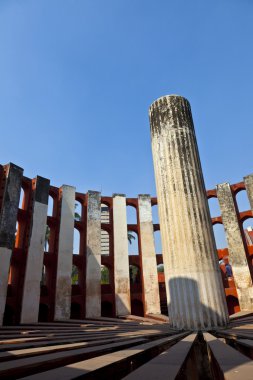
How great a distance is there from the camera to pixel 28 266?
17328 mm

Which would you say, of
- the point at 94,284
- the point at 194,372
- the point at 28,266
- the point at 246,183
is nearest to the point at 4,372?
the point at 194,372

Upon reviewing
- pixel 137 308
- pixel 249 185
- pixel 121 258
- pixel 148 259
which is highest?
pixel 249 185

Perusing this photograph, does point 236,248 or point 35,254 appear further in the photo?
point 236,248

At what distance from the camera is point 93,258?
21406 millimetres

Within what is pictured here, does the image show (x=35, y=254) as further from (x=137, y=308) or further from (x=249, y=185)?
(x=249, y=185)

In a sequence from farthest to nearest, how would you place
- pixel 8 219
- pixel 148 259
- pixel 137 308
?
pixel 148 259
pixel 137 308
pixel 8 219

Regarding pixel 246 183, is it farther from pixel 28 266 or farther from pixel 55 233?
pixel 28 266

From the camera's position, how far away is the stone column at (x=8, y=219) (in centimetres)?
1559

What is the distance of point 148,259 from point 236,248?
309 inches

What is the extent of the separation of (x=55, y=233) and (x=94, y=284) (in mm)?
5202

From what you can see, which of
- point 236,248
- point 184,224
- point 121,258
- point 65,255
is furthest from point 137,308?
point 184,224

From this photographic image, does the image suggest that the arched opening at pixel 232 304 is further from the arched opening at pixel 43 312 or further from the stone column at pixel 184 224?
the arched opening at pixel 43 312

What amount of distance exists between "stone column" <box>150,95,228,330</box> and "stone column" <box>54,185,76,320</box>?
1082cm

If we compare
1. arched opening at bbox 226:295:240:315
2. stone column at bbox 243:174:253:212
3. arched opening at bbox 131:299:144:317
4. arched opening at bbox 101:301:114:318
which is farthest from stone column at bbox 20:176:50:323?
stone column at bbox 243:174:253:212
